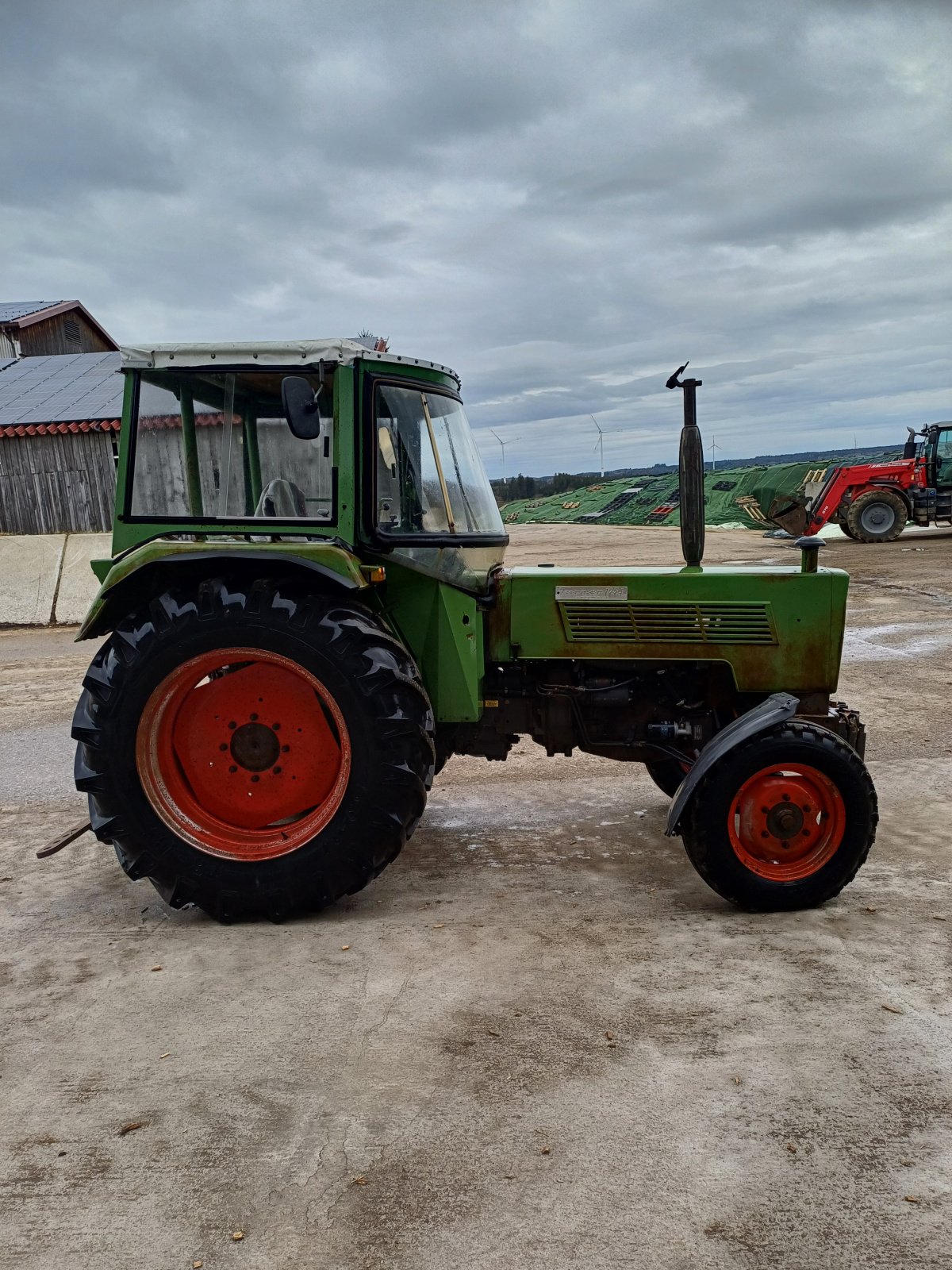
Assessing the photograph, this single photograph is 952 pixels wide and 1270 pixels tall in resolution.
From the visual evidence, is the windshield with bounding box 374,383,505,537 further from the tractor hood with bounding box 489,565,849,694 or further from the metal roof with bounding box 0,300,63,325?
the metal roof with bounding box 0,300,63,325

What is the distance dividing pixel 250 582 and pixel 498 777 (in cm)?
277

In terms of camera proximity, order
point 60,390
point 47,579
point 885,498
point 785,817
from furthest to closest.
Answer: point 885,498 < point 60,390 < point 47,579 < point 785,817

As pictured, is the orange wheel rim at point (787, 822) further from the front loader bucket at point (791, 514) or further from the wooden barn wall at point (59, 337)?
the wooden barn wall at point (59, 337)

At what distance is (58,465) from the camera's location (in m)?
16.2

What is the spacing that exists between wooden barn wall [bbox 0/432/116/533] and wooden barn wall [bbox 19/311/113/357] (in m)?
9.01

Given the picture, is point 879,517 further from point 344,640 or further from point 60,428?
point 344,640

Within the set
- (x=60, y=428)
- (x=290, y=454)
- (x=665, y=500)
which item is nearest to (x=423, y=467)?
(x=290, y=454)

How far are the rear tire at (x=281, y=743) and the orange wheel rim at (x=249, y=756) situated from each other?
1cm

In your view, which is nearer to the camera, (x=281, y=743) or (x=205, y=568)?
(x=205, y=568)

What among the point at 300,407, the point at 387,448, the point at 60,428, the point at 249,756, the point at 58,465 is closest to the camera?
the point at 300,407

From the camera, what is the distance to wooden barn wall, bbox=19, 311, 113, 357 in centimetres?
2552

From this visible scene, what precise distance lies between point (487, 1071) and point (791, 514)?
20.0 meters

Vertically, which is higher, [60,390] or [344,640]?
[60,390]

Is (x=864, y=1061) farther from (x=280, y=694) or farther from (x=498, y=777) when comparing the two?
(x=498, y=777)
